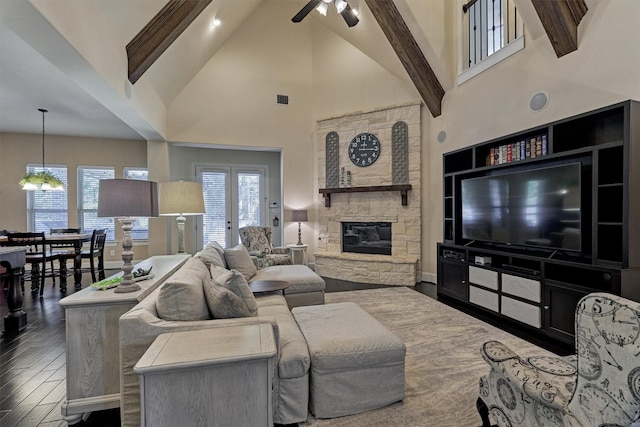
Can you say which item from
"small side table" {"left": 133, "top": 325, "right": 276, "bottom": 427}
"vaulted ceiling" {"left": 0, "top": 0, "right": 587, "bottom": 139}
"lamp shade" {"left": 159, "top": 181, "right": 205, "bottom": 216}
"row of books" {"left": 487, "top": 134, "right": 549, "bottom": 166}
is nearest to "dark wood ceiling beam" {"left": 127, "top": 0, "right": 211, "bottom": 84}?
"vaulted ceiling" {"left": 0, "top": 0, "right": 587, "bottom": 139}

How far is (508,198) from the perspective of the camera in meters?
3.50

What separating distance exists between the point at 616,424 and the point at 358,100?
5887 mm

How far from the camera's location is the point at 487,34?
4242mm

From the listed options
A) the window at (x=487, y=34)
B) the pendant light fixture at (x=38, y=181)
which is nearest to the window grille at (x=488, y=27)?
the window at (x=487, y=34)

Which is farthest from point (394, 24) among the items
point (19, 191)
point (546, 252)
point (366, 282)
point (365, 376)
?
point (19, 191)

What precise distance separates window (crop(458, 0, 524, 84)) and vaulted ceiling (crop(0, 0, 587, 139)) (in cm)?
42

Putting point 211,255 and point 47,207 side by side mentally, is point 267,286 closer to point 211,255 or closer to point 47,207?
point 211,255

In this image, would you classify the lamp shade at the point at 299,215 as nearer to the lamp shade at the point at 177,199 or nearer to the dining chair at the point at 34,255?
the lamp shade at the point at 177,199

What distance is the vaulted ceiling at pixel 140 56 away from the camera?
8.15 feet

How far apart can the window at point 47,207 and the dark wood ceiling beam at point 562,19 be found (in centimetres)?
859

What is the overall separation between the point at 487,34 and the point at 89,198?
8.24m

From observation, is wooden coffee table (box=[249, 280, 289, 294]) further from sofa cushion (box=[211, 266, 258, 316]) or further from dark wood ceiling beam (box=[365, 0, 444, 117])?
dark wood ceiling beam (box=[365, 0, 444, 117])

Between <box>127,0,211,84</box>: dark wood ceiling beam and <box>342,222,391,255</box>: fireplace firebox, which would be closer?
<box>127,0,211,84</box>: dark wood ceiling beam

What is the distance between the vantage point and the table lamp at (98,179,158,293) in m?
1.88
